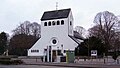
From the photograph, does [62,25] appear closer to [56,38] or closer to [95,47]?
[56,38]

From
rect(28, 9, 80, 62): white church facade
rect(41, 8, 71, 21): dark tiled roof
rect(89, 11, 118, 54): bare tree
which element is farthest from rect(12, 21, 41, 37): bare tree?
rect(89, 11, 118, 54): bare tree

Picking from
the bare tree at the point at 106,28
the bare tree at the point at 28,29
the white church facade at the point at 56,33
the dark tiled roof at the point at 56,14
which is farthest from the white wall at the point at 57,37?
the bare tree at the point at 28,29

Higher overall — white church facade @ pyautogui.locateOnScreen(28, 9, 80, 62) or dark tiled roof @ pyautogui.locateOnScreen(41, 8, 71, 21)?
dark tiled roof @ pyautogui.locateOnScreen(41, 8, 71, 21)

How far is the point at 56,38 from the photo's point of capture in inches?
3164

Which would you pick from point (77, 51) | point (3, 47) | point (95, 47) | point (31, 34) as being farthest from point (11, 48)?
point (95, 47)

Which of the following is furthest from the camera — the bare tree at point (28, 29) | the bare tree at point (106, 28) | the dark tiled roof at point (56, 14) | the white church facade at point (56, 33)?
the bare tree at point (28, 29)

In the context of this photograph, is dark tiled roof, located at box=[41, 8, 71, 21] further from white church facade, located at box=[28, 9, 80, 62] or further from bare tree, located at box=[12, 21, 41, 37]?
bare tree, located at box=[12, 21, 41, 37]

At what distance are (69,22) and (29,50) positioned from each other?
16.9 metres

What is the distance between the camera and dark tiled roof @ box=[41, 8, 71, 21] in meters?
79.7

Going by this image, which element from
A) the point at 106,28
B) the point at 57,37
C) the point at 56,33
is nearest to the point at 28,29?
the point at 56,33

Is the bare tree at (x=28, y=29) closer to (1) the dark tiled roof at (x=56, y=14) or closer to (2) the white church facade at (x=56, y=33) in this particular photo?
(2) the white church facade at (x=56, y=33)

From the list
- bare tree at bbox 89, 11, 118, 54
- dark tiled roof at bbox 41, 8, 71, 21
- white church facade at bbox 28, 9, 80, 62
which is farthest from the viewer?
dark tiled roof at bbox 41, 8, 71, 21

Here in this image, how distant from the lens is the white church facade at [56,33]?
78.4 meters

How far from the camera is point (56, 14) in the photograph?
267ft
